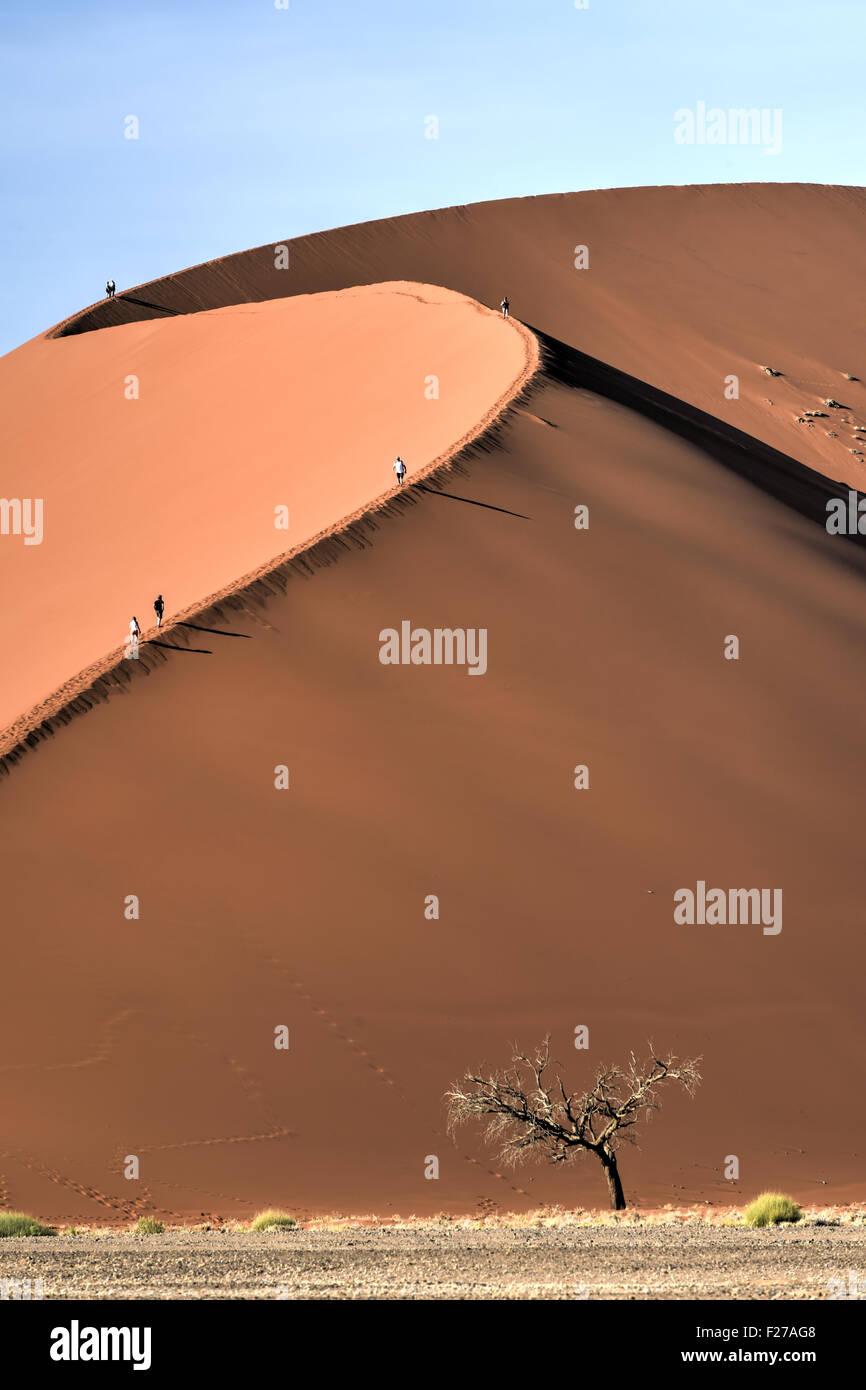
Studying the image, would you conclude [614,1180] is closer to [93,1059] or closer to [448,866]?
[448,866]

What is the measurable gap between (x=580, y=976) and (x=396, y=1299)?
8.76 meters

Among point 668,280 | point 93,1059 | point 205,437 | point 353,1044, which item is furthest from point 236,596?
point 668,280

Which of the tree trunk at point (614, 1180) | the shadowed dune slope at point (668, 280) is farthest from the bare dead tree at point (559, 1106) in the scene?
the shadowed dune slope at point (668, 280)

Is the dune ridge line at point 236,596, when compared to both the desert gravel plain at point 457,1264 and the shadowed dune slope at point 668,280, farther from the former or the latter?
the shadowed dune slope at point 668,280

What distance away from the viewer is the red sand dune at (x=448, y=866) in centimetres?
1612

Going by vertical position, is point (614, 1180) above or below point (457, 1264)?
above

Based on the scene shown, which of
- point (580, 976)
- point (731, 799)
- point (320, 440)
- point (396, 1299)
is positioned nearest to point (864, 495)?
point (320, 440)

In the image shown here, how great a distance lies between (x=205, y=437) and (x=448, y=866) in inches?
717

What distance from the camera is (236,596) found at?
23141 millimetres

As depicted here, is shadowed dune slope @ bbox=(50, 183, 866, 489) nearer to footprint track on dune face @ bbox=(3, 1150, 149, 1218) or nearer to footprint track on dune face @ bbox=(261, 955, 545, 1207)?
footprint track on dune face @ bbox=(261, 955, 545, 1207)

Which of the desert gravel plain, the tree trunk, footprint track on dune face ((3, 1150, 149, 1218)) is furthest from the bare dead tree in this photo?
footprint track on dune face ((3, 1150, 149, 1218))

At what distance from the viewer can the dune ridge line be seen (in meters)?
20.6

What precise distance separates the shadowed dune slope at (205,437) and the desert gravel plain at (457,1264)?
1103cm
